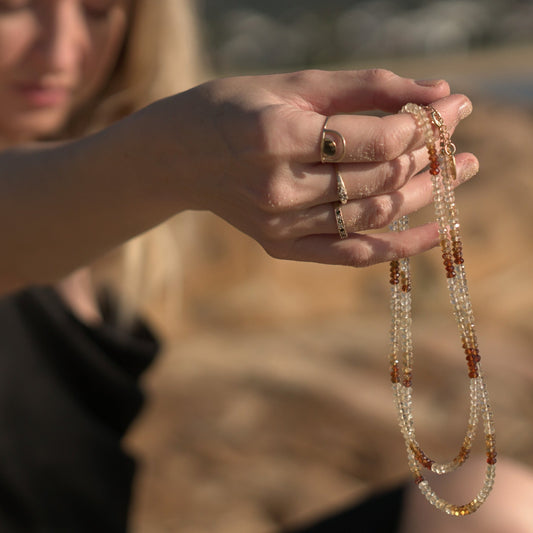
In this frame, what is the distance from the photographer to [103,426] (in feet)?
5.95

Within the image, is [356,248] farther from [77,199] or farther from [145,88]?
[145,88]

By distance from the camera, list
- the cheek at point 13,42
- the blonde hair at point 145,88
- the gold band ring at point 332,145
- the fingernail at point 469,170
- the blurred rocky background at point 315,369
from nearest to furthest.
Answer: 1. the gold band ring at point 332,145
2. the fingernail at point 469,170
3. the cheek at point 13,42
4. the blonde hair at point 145,88
5. the blurred rocky background at point 315,369

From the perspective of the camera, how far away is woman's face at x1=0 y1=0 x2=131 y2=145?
156 cm

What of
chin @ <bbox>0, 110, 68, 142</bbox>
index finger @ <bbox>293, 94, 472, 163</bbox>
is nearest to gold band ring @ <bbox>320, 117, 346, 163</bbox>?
index finger @ <bbox>293, 94, 472, 163</bbox>

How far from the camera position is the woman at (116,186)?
727 millimetres

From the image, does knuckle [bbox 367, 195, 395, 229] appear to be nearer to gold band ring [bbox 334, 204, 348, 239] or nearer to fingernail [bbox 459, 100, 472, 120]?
gold band ring [bbox 334, 204, 348, 239]

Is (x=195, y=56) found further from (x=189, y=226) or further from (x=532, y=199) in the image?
(x=532, y=199)

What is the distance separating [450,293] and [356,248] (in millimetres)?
164

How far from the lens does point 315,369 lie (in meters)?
2.81

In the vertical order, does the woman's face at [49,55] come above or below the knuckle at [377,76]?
below

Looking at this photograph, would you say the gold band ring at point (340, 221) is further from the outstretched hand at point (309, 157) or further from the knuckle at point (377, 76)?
the knuckle at point (377, 76)

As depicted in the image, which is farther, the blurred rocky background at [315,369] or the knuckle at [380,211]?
the blurred rocky background at [315,369]

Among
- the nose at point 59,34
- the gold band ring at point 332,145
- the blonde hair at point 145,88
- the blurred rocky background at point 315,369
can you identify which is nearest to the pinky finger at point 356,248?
the gold band ring at point 332,145

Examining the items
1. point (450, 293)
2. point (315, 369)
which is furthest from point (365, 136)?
point (315, 369)
